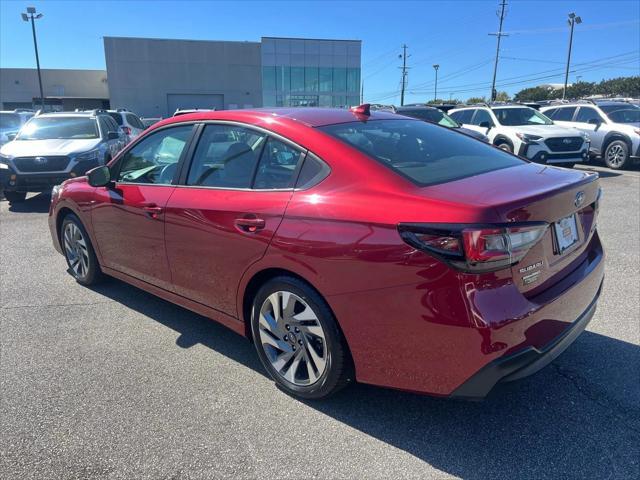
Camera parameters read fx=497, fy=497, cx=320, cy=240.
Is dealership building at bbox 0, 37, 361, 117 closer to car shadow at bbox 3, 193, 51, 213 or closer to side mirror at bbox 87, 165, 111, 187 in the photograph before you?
car shadow at bbox 3, 193, 51, 213

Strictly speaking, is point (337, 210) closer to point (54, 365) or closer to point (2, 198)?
point (54, 365)

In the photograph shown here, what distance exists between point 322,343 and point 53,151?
875 cm

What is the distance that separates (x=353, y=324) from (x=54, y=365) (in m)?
2.27

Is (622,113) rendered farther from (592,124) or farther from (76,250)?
(76,250)

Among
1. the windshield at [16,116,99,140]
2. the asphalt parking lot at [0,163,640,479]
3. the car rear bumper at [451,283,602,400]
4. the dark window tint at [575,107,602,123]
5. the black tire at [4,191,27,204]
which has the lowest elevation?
the asphalt parking lot at [0,163,640,479]

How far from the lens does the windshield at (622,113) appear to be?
13898 millimetres

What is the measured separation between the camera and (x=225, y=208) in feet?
10.1

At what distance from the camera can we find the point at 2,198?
11195 mm

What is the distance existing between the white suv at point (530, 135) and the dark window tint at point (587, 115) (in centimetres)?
146

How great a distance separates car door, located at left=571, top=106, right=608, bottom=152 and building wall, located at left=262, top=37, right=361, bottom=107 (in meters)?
46.4

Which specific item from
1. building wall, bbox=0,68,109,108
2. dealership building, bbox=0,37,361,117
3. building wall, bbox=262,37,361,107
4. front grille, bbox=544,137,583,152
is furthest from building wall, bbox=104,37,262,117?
front grille, bbox=544,137,583,152

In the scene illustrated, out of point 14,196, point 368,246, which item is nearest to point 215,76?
point 14,196

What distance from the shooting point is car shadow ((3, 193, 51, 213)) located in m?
9.43

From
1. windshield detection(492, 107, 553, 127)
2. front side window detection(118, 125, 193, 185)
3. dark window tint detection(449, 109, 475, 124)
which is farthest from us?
dark window tint detection(449, 109, 475, 124)
